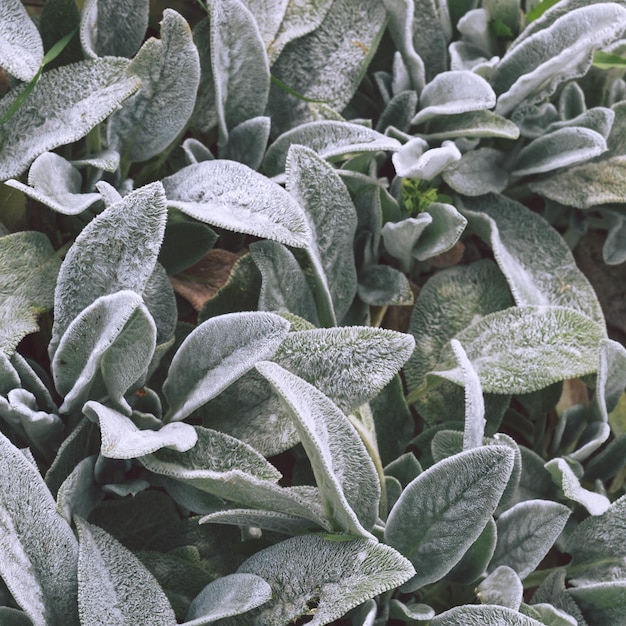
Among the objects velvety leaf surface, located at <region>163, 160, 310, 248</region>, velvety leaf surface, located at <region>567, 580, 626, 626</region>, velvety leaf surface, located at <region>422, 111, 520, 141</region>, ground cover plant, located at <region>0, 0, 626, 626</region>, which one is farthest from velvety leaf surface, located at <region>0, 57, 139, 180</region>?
velvety leaf surface, located at <region>567, 580, 626, 626</region>

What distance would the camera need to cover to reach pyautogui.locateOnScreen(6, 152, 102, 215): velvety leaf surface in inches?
37.4

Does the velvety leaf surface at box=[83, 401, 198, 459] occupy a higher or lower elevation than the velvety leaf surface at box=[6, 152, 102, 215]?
lower

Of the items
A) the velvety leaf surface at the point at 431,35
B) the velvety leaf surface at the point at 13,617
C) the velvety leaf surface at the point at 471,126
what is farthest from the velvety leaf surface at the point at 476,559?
the velvety leaf surface at the point at 431,35

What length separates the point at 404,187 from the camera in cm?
121

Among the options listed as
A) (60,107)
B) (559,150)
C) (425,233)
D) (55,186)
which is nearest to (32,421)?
(55,186)

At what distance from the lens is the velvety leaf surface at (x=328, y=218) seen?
106 cm

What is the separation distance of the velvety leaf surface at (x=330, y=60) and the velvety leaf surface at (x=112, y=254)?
0.44 m

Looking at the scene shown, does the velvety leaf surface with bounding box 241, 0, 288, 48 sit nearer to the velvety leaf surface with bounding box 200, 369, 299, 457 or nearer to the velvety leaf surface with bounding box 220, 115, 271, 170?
the velvety leaf surface with bounding box 220, 115, 271, 170

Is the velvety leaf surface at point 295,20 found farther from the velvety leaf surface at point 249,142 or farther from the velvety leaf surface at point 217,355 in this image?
the velvety leaf surface at point 217,355

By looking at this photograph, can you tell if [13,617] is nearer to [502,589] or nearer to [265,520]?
[265,520]

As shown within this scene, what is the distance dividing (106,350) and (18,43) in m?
0.43

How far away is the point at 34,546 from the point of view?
80cm

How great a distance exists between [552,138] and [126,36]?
2.16 ft

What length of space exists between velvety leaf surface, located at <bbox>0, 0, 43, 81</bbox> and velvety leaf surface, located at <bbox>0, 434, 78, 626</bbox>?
0.46 m
